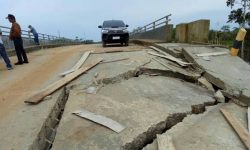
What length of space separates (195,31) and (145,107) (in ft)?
29.7

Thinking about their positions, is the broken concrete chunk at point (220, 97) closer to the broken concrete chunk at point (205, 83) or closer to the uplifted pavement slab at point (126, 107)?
the uplifted pavement slab at point (126, 107)

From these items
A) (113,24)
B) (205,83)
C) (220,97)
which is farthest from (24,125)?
(113,24)

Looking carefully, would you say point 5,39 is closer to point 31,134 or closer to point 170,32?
point 170,32

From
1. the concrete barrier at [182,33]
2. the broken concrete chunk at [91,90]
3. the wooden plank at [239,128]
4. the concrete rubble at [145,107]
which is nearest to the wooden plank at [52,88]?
the concrete rubble at [145,107]

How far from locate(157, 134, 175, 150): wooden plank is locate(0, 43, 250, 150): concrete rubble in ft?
0.25

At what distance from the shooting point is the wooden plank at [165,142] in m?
3.88

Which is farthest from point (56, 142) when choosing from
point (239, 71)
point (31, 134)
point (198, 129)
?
point (239, 71)

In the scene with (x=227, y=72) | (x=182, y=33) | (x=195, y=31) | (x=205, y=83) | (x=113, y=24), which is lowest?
(x=205, y=83)

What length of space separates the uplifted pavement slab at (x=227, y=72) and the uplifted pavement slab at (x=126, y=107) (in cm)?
47

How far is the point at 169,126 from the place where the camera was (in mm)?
4914

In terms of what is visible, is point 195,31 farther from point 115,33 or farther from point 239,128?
point 239,128

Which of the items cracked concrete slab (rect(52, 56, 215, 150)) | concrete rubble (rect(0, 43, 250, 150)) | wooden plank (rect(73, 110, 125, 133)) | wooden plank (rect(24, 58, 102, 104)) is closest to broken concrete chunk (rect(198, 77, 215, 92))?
concrete rubble (rect(0, 43, 250, 150))

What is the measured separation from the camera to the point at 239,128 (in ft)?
14.6

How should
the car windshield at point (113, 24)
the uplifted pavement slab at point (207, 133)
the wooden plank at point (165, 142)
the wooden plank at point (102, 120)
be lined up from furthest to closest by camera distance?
the car windshield at point (113, 24)
the wooden plank at point (102, 120)
the uplifted pavement slab at point (207, 133)
the wooden plank at point (165, 142)
